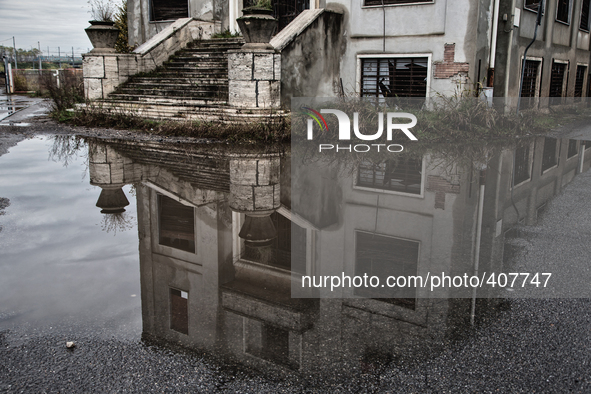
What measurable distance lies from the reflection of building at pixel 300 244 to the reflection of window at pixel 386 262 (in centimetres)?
2

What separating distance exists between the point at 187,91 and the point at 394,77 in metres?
5.72

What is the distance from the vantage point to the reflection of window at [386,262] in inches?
154

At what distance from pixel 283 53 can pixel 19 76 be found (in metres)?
29.2

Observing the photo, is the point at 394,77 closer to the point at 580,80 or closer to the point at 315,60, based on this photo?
the point at 315,60

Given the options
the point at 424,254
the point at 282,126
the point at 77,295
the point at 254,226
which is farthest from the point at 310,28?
the point at 77,295

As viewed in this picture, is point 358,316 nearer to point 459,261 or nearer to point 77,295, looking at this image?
point 459,261

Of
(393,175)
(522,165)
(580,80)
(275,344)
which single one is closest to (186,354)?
(275,344)

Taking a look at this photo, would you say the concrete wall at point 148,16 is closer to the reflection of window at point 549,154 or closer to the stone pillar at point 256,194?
the stone pillar at point 256,194

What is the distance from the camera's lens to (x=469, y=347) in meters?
3.13

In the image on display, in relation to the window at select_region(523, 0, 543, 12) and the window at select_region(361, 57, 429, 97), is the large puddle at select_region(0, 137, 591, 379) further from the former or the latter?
the window at select_region(523, 0, 543, 12)

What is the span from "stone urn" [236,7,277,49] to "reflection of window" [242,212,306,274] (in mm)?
7759

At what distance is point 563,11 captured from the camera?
20391 mm

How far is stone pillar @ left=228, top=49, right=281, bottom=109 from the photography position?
12250 millimetres

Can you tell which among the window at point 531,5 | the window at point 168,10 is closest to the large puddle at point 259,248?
the window at point 531,5
